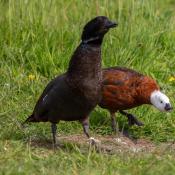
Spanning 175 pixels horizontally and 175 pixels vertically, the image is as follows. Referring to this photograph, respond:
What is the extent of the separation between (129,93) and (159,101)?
0.29 m

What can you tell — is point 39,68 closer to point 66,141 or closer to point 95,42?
point 66,141

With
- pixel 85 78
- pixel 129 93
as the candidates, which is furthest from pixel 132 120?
pixel 85 78

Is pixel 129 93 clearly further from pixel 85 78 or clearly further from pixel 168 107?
pixel 85 78

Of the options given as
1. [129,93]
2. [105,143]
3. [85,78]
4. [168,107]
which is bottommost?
[105,143]

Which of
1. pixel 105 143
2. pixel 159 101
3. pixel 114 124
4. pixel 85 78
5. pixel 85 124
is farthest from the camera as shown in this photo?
pixel 114 124

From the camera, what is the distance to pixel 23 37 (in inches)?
328

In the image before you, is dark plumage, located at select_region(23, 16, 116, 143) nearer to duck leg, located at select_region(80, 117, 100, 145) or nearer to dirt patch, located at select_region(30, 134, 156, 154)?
duck leg, located at select_region(80, 117, 100, 145)

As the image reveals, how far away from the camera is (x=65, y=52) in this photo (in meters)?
8.25

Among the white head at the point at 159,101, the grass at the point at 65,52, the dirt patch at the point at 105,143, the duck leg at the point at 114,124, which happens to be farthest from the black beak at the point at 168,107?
the duck leg at the point at 114,124

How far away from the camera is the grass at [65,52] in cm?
709

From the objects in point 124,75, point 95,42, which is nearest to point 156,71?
point 124,75

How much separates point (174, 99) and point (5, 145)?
223cm

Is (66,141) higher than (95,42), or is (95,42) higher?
(95,42)

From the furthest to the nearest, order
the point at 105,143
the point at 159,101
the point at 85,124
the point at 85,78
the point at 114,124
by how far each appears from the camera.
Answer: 1. the point at 114,124
2. the point at 159,101
3. the point at 105,143
4. the point at 85,124
5. the point at 85,78
